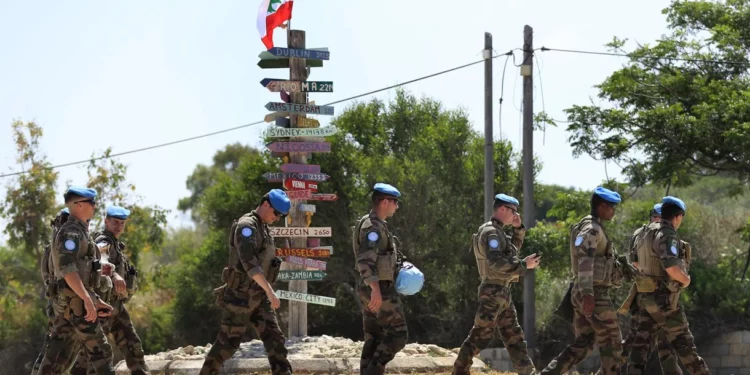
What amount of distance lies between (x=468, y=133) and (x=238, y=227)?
843 inches

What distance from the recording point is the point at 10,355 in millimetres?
33344

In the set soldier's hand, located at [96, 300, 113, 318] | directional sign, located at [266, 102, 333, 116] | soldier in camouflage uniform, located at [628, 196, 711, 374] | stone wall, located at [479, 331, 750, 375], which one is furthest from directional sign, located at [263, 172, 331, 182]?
stone wall, located at [479, 331, 750, 375]

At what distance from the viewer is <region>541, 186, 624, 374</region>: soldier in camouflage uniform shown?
11.4 meters

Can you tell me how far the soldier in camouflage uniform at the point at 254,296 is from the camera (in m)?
11.0

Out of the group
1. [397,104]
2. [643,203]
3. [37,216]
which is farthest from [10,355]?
[643,203]

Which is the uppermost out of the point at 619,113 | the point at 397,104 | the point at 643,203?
the point at 397,104

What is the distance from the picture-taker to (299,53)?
1730 cm

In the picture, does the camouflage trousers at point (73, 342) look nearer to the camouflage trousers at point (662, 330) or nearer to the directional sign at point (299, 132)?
the camouflage trousers at point (662, 330)

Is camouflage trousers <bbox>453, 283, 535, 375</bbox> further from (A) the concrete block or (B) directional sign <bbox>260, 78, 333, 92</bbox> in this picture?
(A) the concrete block

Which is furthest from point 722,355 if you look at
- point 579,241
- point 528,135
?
point 579,241

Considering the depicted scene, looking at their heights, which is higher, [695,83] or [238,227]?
[695,83]

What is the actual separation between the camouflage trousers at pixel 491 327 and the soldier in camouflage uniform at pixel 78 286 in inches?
145

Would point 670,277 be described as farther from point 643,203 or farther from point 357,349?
point 643,203

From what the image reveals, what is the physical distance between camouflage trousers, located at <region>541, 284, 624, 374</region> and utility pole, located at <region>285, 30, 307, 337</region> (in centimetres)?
615
